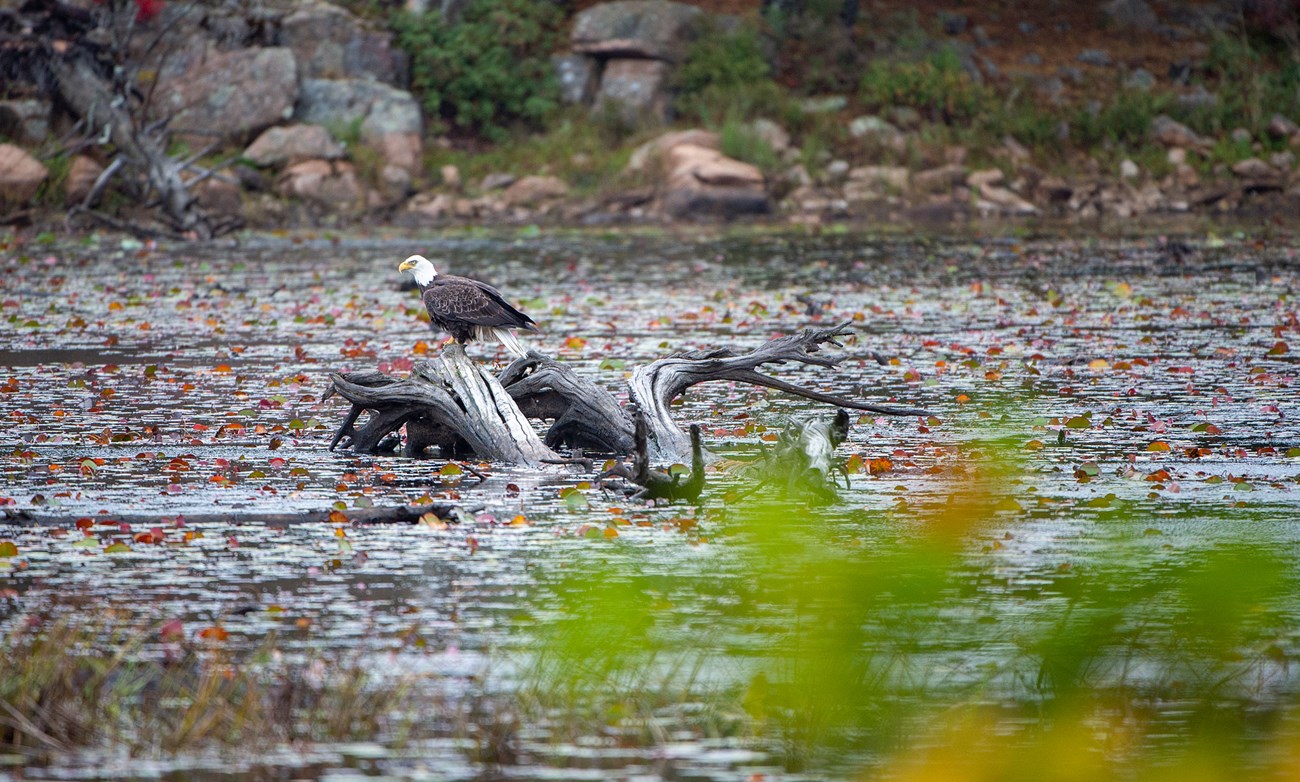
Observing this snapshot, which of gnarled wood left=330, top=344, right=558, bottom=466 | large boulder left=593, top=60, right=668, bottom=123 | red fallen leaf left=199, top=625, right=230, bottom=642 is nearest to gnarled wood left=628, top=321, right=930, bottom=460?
gnarled wood left=330, top=344, right=558, bottom=466

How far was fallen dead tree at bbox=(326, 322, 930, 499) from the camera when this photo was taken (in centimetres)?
973

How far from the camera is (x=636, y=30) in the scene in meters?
36.8

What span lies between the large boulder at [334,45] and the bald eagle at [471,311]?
88.9 ft

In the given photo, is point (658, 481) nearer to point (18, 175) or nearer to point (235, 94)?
point (18, 175)

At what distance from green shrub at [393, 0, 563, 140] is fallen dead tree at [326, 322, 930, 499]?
27.1 metres

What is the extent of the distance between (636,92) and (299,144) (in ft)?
23.8

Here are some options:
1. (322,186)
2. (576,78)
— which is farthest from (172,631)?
(576,78)

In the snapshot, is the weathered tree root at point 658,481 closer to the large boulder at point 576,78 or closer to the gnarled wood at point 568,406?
the gnarled wood at point 568,406

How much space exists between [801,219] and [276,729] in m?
28.2

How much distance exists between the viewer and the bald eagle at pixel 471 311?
982 cm

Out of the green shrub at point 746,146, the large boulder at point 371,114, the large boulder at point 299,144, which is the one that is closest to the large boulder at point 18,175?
the large boulder at point 299,144

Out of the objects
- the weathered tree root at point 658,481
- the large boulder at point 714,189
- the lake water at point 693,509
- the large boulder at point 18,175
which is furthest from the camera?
the large boulder at point 714,189

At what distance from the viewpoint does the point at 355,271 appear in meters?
22.9

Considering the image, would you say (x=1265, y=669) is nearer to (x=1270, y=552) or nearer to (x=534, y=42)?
(x=1270, y=552)
